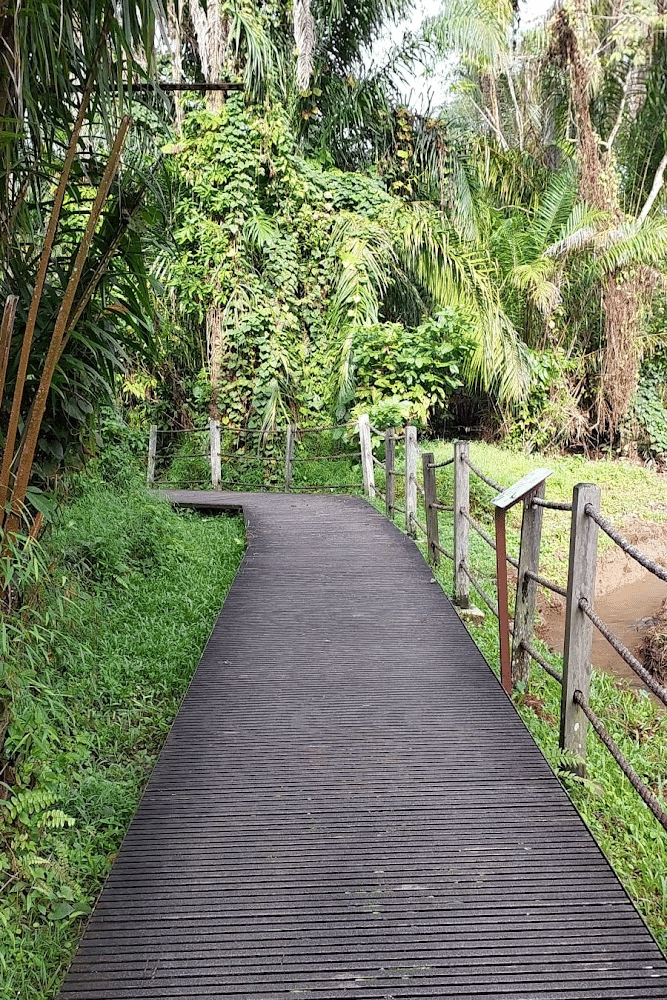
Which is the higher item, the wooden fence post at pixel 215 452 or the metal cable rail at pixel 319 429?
the metal cable rail at pixel 319 429

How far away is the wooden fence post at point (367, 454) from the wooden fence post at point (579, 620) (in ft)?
23.5

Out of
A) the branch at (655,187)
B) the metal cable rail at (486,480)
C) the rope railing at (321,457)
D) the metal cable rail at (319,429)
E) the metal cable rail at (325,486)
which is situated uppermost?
the branch at (655,187)

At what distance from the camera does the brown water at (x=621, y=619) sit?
602cm

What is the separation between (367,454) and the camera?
1028 centimetres

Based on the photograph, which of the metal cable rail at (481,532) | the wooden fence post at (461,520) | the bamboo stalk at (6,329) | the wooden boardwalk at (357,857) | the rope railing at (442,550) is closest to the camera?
the wooden boardwalk at (357,857)

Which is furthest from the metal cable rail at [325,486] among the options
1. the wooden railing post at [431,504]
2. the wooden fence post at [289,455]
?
the wooden railing post at [431,504]

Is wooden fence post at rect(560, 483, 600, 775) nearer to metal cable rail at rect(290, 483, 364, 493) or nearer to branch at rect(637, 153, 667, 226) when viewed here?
metal cable rail at rect(290, 483, 364, 493)

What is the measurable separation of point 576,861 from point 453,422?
11.7m

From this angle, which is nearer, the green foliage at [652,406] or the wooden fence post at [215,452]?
the wooden fence post at [215,452]

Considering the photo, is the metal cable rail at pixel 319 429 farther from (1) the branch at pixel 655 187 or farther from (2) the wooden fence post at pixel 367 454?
(1) the branch at pixel 655 187

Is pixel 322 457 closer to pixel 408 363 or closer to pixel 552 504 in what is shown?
pixel 408 363

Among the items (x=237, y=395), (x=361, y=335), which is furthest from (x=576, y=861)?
(x=237, y=395)

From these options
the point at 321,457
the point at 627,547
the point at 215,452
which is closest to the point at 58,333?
the point at 627,547

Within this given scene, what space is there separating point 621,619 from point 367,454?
4.15m
